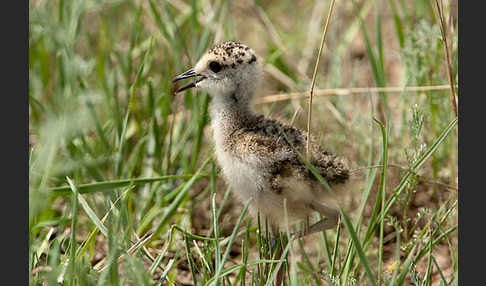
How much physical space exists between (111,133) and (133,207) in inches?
18.8

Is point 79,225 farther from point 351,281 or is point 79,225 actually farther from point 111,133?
point 351,281

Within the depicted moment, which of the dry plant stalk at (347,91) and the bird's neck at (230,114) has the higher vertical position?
the dry plant stalk at (347,91)

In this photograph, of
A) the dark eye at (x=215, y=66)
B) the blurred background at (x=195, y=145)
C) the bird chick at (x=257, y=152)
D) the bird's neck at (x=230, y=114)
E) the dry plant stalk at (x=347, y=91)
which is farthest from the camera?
the dry plant stalk at (x=347, y=91)

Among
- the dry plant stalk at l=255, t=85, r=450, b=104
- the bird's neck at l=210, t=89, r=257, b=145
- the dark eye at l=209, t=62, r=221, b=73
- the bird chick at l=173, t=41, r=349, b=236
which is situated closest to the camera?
the bird chick at l=173, t=41, r=349, b=236

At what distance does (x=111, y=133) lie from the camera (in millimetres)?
3730

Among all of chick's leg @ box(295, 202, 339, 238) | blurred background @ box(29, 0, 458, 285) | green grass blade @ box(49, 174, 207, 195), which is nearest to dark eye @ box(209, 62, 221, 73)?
blurred background @ box(29, 0, 458, 285)

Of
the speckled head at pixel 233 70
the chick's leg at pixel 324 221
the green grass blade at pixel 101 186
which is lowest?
the chick's leg at pixel 324 221

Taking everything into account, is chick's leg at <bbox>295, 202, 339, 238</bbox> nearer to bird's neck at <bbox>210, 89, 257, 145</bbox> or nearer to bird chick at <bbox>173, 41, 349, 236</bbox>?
bird chick at <bbox>173, 41, 349, 236</bbox>

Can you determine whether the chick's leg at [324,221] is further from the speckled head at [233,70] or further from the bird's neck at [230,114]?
the speckled head at [233,70]

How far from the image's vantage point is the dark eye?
302cm

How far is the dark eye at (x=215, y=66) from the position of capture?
3018mm

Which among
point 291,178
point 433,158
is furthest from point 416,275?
point 433,158

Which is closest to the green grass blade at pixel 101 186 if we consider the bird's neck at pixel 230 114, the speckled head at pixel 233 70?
the bird's neck at pixel 230 114

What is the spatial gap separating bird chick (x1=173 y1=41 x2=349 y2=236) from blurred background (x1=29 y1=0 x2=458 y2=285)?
0.14m
